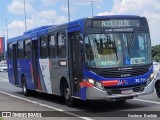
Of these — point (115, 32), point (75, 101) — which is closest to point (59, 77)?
point (75, 101)

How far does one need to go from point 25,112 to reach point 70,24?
3.31 m

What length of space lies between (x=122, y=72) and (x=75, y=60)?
172 centimetres

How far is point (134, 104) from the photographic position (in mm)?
14953

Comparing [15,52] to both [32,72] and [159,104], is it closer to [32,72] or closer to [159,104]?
[32,72]

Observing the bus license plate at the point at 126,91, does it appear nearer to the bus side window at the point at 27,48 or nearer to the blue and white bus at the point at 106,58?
the blue and white bus at the point at 106,58

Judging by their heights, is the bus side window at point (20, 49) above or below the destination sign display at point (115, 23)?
below

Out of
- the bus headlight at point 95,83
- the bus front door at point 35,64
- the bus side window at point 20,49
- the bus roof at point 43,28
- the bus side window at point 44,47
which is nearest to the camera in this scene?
the bus headlight at point 95,83

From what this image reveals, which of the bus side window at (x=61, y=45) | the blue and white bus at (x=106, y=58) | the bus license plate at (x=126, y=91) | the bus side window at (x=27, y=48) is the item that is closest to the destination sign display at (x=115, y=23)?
the blue and white bus at (x=106, y=58)

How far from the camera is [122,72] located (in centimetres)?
1343

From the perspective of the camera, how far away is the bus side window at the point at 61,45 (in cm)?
1523

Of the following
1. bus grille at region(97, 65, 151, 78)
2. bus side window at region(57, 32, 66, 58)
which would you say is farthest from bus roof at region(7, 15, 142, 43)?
bus grille at region(97, 65, 151, 78)

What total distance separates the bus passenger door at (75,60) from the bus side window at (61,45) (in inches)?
24.1

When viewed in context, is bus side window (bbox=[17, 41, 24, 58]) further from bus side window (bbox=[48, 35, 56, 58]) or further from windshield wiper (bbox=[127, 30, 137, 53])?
windshield wiper (bbox=[127, 30, 137, 53])

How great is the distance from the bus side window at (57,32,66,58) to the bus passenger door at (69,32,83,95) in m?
0.61
